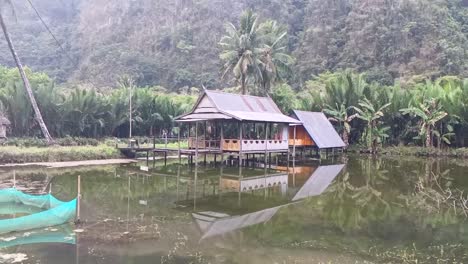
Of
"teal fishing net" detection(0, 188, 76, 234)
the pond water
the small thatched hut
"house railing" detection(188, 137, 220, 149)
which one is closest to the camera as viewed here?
the pond water

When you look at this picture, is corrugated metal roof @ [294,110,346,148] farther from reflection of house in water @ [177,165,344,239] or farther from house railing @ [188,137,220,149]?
reflection of house in water @ [177,165,344,239]

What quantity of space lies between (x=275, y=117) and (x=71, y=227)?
52.1 ft

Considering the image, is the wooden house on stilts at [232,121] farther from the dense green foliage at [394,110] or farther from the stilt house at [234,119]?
the dense green foliage at [394,110]

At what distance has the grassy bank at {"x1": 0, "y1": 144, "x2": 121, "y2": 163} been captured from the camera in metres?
21.2

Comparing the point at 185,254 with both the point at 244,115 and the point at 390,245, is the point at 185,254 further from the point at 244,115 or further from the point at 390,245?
the point at 244,115

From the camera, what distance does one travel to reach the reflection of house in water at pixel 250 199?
419 inches

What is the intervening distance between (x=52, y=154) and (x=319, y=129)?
15564 millimetres

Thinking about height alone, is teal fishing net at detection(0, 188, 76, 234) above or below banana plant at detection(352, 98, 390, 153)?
below

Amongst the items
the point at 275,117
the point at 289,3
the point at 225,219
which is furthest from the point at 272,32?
the point at 289,3

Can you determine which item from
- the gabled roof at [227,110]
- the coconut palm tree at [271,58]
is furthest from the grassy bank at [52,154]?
the coconut palm tree at [271,58]

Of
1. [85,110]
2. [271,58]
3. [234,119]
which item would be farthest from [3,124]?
[271,58]

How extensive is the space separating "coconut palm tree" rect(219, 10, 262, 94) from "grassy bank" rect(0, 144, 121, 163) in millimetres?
10207

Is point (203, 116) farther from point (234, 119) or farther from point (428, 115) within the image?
point (428, 115)

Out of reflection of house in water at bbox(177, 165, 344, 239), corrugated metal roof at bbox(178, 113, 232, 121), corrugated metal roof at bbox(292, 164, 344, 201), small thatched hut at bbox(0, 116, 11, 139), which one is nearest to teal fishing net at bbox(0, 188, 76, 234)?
reflection of house in water at bbox(177, 165, 344, 239)
